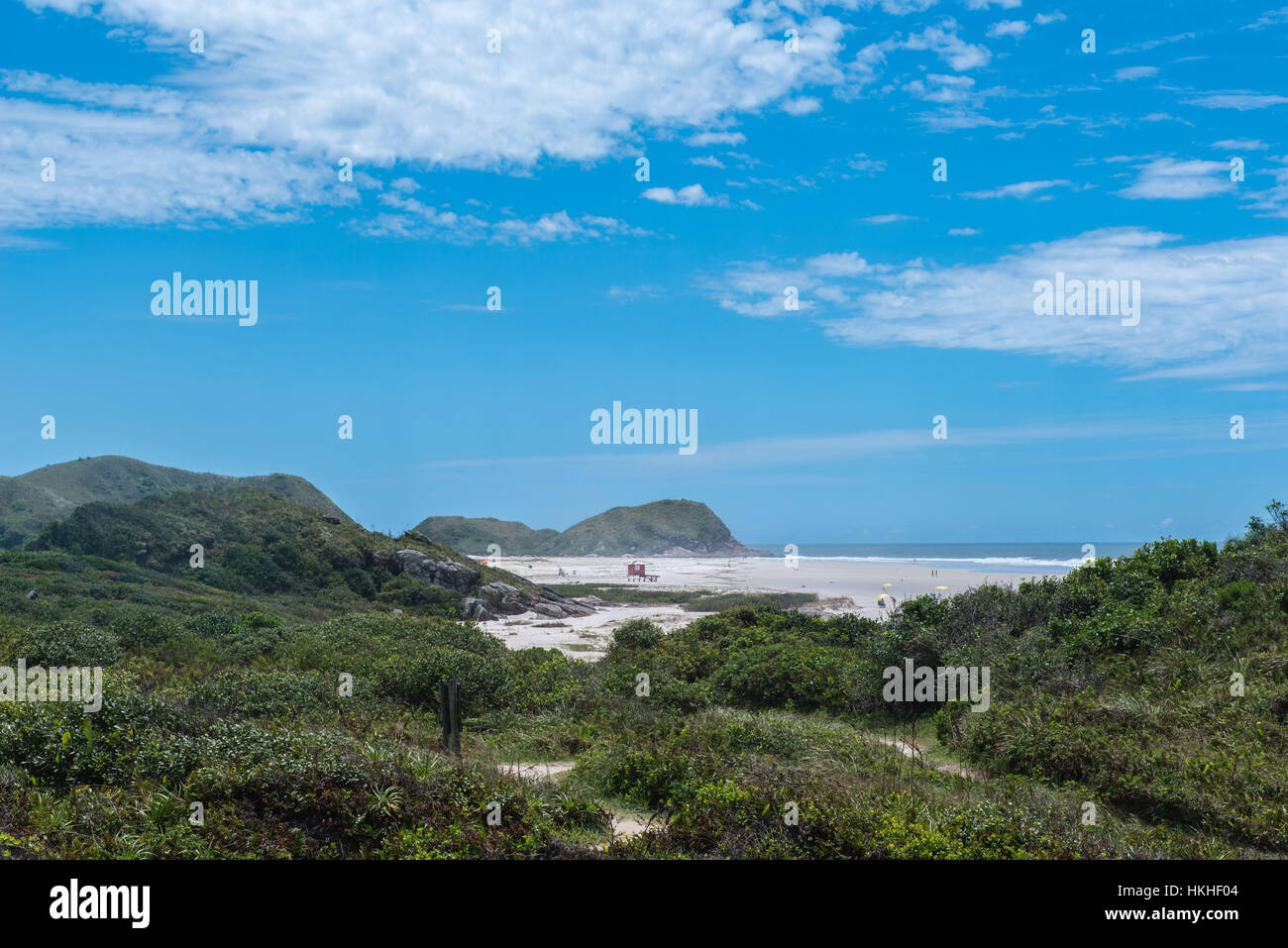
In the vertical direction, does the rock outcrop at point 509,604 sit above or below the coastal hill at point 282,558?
below

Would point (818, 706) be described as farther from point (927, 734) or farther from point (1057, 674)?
point (1057, 674)

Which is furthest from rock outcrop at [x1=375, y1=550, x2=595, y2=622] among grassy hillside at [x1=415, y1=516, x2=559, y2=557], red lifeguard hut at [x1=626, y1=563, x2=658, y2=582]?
grassy hillside at [x1=415, y1=516, x2=559, y2=557]

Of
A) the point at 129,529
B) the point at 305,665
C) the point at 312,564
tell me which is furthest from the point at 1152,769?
the point at 129,529

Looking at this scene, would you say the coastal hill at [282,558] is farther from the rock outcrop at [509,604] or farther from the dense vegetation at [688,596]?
the dense vegetation at [688,596]

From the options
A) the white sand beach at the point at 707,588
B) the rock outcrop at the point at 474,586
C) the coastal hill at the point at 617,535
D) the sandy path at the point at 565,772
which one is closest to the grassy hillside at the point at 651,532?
the coastal hill at the point at 617,535

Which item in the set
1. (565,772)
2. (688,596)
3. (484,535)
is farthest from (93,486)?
(565,772)

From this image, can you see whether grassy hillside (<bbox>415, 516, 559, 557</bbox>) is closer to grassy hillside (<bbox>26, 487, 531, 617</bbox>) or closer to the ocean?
the ocean

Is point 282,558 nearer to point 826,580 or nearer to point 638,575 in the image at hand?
point 638,575
